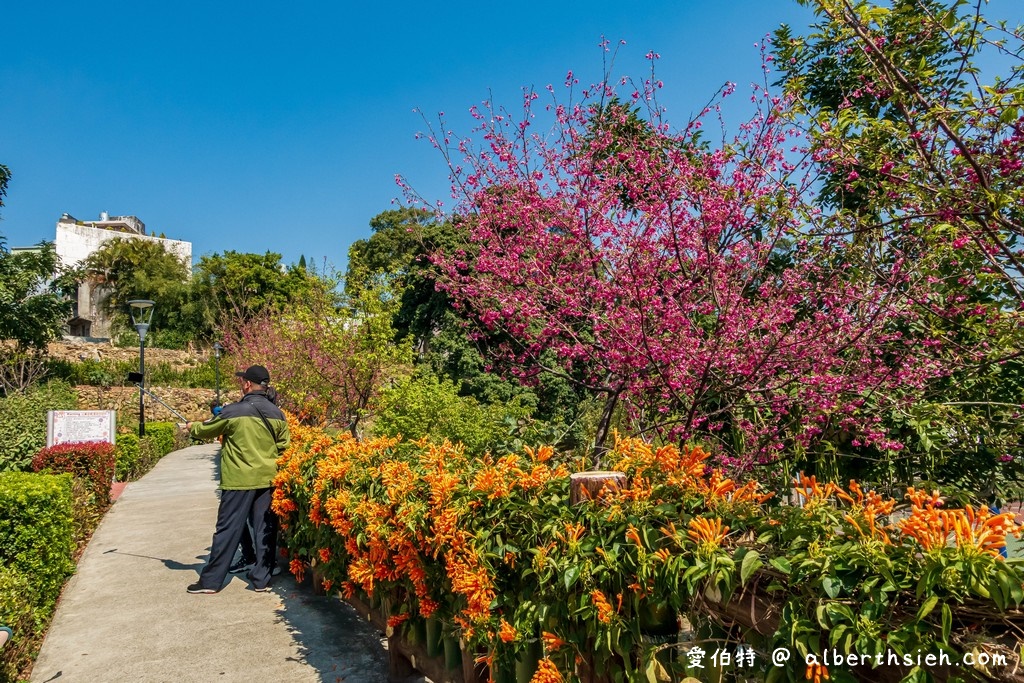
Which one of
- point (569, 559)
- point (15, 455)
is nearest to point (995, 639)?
point (569, 559)

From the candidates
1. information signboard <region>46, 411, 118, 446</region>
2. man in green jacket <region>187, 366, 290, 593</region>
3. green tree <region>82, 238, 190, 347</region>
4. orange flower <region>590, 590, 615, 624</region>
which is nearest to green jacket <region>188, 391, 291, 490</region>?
man in green jacket <region>187, 366, 290, 593</region>

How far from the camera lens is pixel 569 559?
7.62ft

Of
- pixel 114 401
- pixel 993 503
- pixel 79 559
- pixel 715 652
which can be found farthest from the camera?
pixel 114 401

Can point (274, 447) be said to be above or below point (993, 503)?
above

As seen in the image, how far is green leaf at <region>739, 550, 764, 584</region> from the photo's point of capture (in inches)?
66.9

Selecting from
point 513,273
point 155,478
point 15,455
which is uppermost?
point 513,273

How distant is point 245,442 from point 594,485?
419cm

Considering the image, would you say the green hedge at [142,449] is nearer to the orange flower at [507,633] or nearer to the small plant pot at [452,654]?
the small plant pot at [452,654]

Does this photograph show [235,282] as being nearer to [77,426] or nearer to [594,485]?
[77,426]

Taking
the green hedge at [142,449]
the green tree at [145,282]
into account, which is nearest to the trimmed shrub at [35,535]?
the green hedge at [142,449]

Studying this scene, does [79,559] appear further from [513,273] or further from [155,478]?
[155,478]

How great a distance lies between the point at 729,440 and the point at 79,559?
22.0ft

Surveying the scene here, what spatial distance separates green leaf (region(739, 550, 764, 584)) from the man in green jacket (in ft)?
15.8

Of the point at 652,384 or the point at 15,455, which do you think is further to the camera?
the point at 15,455
